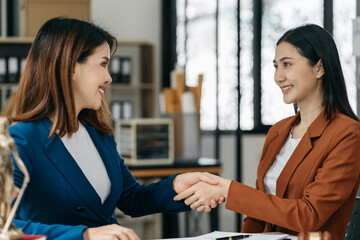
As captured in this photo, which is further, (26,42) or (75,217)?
(26,42)

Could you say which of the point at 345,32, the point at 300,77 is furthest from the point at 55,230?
the point at 345,32

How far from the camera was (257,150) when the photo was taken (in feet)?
18.7

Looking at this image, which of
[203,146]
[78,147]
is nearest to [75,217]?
[78,147]

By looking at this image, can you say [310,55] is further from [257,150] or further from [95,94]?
[257,150]

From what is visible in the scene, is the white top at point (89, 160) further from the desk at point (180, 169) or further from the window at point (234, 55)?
the window at point (234, 55)

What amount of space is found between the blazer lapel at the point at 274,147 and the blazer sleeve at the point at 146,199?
1.04 ft

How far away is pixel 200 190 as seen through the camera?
6.73 feet

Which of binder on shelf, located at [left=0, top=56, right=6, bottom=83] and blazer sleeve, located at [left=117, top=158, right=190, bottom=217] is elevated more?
binder on shelf, located at [left=0, top=56, right=6, bottom=83]

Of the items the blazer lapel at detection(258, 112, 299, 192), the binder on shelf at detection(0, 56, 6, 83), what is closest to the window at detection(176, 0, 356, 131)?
the binder on shelf at detection(0, 56, 6, 83)

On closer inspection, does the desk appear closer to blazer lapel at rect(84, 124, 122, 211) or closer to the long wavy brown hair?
blazer lapel at rect(84, 124, 122, 211)

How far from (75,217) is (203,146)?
4184 millimetres

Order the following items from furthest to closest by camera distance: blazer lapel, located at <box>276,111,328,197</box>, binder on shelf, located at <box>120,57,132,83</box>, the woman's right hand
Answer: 1. binder on shelf, located at <box>120,57,132,83</box>
2. blazer lapel, located at <box>276,111,328,197</box>
3. the woman's right hand

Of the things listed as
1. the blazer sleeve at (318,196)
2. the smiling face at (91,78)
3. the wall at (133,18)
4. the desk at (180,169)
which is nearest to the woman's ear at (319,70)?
the blazer sleeve at (318,196)

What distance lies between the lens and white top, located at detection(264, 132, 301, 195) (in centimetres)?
205
